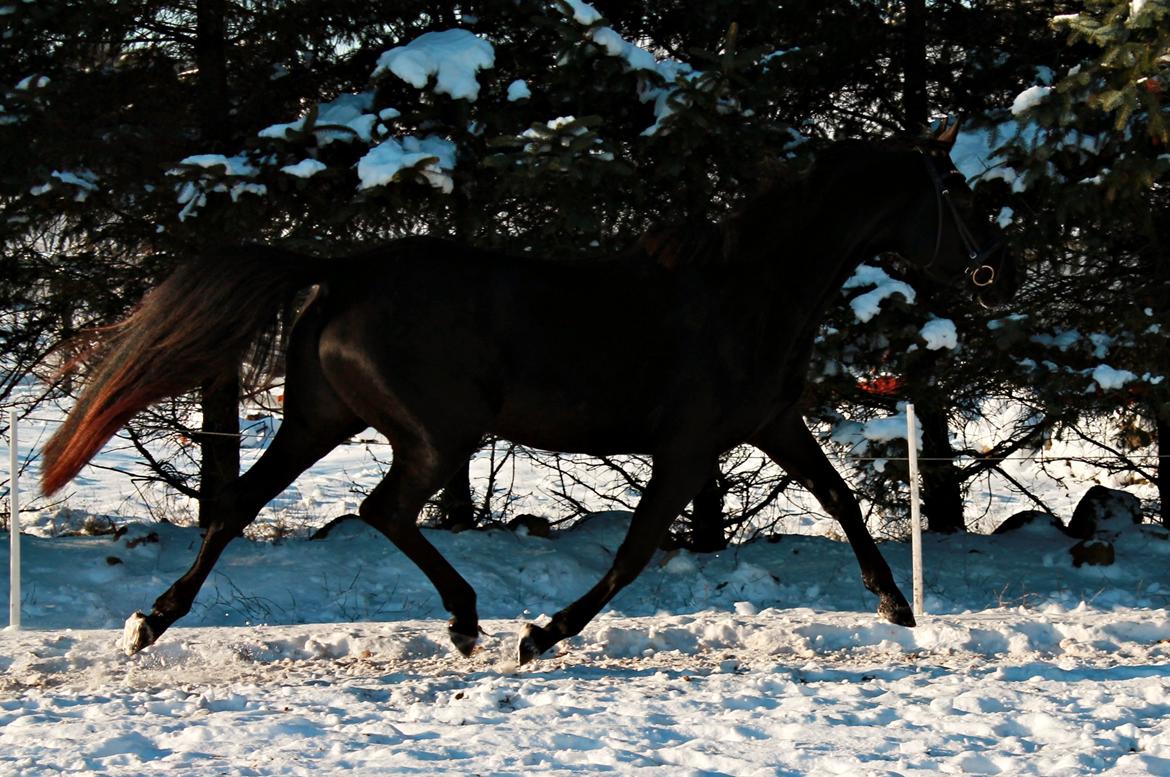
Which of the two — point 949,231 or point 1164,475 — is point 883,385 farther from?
point 1164,475

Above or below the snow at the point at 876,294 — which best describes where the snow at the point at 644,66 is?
above

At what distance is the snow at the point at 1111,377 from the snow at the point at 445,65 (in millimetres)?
4239

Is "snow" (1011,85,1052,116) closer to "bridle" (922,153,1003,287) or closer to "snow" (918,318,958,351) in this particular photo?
"snow" (918,318,958,351)

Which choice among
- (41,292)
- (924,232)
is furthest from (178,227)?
(924,232)

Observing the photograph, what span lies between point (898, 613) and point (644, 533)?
1.49 meters

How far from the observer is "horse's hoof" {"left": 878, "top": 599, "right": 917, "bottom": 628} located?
5.84 metres

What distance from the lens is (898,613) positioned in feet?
19.2

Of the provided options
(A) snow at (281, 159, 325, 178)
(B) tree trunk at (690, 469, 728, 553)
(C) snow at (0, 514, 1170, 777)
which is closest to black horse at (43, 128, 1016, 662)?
(C) snow at (0, 514, 1170, 777)

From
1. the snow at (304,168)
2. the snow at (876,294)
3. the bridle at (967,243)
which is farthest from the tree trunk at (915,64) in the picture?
the snow at (304,168)

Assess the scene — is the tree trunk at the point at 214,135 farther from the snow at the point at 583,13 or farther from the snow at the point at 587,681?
the snow at the point at 583,13

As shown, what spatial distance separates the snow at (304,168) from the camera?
7574mm

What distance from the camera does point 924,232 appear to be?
18.6ft

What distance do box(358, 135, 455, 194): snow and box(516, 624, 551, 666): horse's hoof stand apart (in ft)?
11.0

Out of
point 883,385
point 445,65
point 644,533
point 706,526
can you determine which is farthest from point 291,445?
point 706,526
